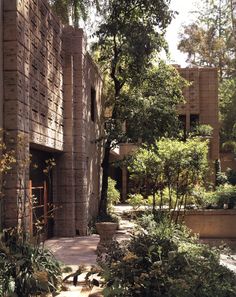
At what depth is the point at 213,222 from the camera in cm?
1861

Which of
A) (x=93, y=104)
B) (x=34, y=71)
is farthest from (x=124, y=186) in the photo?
(x=34, y=71)

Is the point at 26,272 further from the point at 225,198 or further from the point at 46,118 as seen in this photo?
the point at 225,198

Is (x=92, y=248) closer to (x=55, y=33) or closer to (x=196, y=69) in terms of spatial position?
(x=55, y=33)

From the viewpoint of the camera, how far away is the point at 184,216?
17688mm

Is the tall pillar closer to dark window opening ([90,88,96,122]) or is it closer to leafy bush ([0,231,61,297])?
dark window opening ([90,88,96,122])

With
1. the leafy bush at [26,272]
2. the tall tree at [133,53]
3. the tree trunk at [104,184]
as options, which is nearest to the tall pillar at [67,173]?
the tall tree at [133,53]

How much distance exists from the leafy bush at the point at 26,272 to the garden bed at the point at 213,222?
36.6 ft

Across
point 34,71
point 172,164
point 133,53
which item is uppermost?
point 133,53

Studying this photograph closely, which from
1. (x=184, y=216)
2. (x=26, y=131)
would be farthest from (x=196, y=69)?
(x=26, y=131)

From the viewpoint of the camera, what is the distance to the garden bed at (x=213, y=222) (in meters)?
18.5

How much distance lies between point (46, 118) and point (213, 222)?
28.5ft

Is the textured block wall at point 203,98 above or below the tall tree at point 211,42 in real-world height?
below

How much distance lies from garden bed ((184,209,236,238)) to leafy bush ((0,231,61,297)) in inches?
439

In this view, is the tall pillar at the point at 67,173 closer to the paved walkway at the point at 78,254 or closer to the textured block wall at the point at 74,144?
the textured block wall at the point at 74,144
